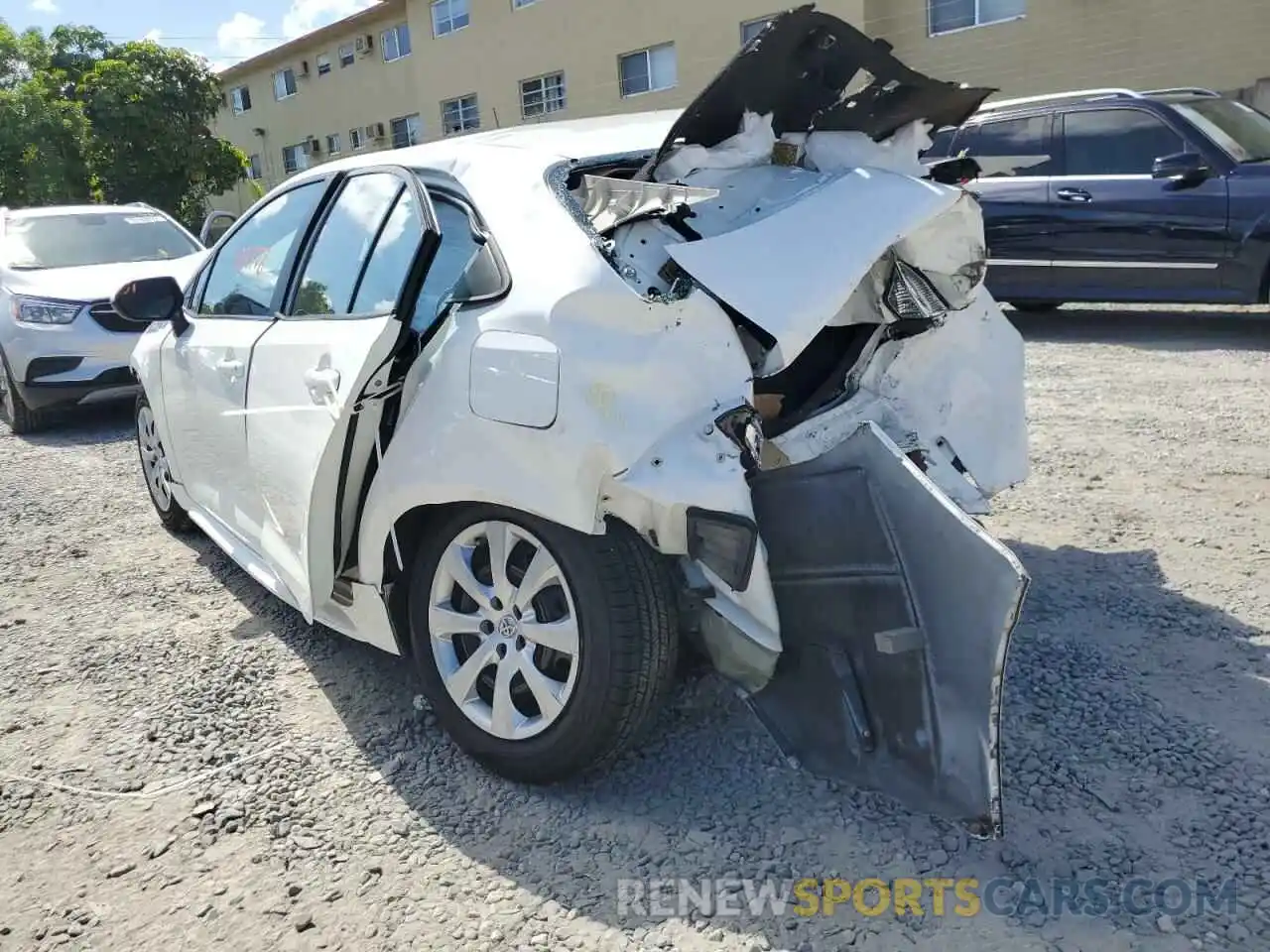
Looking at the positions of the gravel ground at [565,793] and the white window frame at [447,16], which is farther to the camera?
the white window frame at [447,16]

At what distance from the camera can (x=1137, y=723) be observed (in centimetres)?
288

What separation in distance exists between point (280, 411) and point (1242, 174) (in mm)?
7312

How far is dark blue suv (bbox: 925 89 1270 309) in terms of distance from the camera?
758 cm

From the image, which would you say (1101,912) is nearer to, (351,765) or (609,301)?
(609,301)

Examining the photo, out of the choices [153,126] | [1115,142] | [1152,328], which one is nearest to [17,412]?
[1115,142]

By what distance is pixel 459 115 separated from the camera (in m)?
26.2

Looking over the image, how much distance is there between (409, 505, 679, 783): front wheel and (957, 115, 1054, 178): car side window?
24.1ft

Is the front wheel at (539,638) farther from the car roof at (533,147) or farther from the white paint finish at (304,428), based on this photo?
the car roof at (533,147)

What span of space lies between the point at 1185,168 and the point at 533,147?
6453 millimetres

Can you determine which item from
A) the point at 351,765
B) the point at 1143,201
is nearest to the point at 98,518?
the point at 351,765

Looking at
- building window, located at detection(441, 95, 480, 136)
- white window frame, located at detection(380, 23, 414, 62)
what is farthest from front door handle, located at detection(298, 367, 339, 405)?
white window frame, located at detection(380, 23, 414, 62)

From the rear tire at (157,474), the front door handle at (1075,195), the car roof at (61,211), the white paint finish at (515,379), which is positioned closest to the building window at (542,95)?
the car roof at (61,211)

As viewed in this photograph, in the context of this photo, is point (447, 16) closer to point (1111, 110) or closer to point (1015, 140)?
point (1015, 140)

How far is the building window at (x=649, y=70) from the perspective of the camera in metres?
20.1
